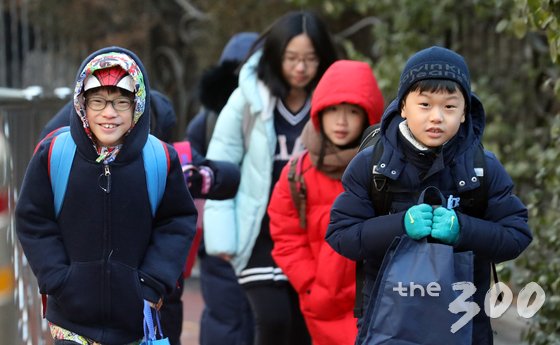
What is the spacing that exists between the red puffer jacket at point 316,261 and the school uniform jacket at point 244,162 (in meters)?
0.64

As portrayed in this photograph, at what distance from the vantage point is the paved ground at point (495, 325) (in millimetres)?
8133

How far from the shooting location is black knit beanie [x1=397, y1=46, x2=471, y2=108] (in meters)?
4.14

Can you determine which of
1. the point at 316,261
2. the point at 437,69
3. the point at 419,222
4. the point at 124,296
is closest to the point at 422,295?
the point at 419,222

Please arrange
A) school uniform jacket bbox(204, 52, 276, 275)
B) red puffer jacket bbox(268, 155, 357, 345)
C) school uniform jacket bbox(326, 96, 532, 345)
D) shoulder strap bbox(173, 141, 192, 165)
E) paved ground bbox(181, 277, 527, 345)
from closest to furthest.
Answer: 1. school uniform jacket bbox(326, 96, 532, 345)
2. red puffer jacket bbox(268, 155, 357, 345)
3. shoulder strap bbox(173, 141, 192, 165)
4. school uniform jacket bbox(204, 52, 276, 275)
5. paved ground bbox(181, 277, 527, 345)

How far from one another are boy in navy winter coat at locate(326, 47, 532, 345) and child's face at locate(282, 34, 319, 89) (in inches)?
78.4

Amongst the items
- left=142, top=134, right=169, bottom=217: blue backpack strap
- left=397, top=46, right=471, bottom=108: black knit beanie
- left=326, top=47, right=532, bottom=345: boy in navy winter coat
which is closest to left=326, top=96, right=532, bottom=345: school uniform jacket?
left=326, top=47, right=532, bottom=345: boy in navy winter coat

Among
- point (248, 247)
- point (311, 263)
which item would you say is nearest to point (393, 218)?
point (311, 263)

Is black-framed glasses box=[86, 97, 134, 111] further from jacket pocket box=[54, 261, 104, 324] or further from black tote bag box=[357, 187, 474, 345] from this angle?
black tote bag box=[357, 187, 474, 345]

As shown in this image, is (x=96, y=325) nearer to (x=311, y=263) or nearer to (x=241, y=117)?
(x=311, y=263)

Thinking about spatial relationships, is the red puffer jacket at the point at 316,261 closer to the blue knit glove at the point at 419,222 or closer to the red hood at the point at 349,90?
the red hood at the point at 349,90

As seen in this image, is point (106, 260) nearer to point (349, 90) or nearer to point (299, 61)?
point (349, 90)

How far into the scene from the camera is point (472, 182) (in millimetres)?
4148

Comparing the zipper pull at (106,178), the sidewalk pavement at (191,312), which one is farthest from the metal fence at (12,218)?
the sidewalk pavement at (191,312)

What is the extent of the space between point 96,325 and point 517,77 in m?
5.98
